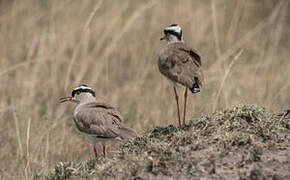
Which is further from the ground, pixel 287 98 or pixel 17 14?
pixel 17 14

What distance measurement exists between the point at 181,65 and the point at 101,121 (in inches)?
47.0

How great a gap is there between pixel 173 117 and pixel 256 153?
5317 millimetres

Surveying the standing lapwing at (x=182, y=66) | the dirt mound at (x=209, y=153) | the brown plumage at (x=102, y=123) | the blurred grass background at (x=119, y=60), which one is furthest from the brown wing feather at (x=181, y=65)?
the blurred grass background at (x=119, y=60)

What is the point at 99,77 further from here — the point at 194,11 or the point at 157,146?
the point at 157,146

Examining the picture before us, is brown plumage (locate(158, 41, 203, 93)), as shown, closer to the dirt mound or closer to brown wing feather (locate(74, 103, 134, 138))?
the dirt mound

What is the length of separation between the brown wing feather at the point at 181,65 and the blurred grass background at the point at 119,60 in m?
2.38

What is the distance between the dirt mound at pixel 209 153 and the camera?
5547 millimetres

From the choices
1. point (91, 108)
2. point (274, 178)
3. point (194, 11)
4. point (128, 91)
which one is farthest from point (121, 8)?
point (274, 178)

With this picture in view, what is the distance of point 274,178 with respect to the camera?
17.1ft

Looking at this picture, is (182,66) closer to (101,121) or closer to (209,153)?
(101,121)

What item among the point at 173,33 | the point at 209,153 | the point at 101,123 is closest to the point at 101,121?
the point at 101,123

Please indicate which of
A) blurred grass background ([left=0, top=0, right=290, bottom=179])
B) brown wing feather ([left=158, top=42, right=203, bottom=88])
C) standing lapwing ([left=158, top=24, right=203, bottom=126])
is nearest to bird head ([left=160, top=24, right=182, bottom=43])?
standing lapwing ([left=158, top=24, right=203, bottom=126])

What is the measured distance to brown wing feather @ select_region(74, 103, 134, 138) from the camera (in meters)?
7.30

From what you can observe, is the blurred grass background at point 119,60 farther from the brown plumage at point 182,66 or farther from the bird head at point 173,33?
the brown plumage at point 182,66
